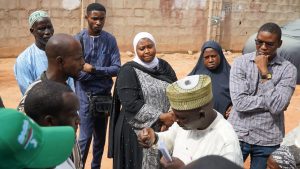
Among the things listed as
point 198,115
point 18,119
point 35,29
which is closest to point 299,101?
point 35,29

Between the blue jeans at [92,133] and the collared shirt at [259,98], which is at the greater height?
the collared shirt at [259,98]

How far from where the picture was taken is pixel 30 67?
381 centimetres

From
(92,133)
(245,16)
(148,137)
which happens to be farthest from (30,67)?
(245,16)

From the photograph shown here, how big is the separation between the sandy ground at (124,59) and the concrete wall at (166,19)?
49 cm

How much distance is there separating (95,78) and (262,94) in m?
1.85

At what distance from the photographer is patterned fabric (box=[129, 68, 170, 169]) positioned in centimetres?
376

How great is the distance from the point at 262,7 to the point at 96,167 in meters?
11.2

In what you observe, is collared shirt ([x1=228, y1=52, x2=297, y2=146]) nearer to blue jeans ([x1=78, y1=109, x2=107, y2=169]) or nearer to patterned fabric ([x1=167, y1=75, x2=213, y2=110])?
patterned fabric ([x1=167, y1=75, x2=213, y2=110])

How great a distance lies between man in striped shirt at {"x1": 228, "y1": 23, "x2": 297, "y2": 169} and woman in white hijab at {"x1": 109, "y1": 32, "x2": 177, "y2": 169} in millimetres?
596

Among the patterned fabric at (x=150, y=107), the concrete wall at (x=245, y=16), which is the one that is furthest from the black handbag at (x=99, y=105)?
the concrete wall at (x=245, y=16)

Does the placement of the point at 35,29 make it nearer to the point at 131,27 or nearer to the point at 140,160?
the point at 140,160

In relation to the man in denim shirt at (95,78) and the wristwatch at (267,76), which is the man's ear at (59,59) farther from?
the wristwatch at (267,76)

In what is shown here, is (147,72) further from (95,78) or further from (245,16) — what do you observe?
(245,16)

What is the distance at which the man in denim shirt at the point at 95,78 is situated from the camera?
15.2 feet
